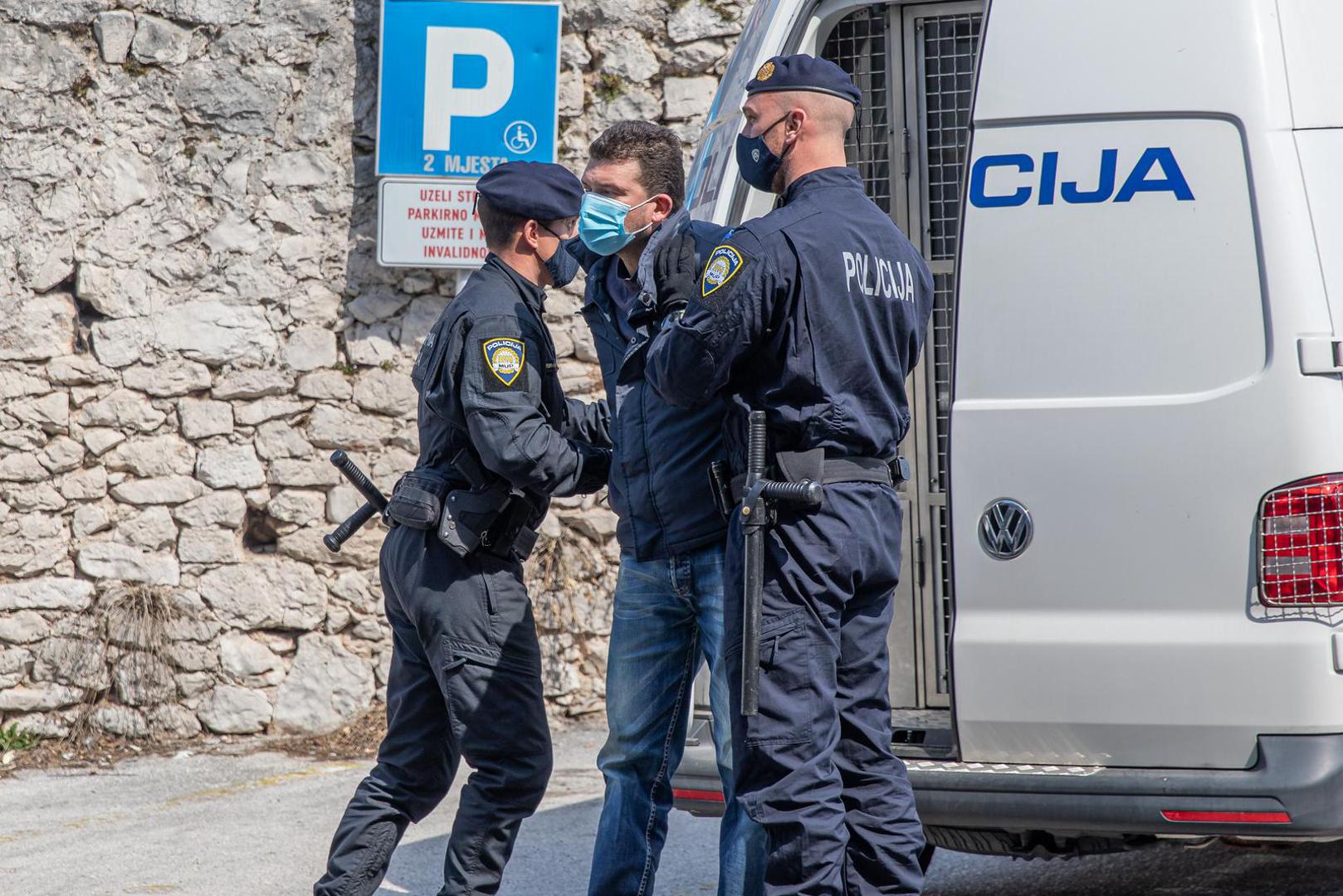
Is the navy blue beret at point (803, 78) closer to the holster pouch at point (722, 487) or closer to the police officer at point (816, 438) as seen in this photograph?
the police officer at point (816, 438)

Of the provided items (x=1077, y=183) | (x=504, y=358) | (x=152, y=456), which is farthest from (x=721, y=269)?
(x=152, y=456)

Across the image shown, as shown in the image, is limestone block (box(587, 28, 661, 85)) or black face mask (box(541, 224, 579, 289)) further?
limestone block (box(587, 28, 661, 85))

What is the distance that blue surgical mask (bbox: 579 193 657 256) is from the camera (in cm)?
331

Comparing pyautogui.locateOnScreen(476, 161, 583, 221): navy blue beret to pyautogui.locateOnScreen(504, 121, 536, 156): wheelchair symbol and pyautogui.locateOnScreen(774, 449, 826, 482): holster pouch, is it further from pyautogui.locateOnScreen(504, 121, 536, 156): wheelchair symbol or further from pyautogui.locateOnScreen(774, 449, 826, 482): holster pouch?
pyautogui.locateOnScreen(504, 121, 536, 156): wheelchair symbol

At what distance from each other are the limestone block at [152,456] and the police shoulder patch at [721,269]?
405cm

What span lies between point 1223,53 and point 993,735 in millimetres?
1435

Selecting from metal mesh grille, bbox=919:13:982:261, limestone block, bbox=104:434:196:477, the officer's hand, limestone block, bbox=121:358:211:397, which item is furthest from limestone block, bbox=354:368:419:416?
the officer's hand

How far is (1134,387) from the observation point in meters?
3.02

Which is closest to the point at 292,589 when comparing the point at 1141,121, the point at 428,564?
the point at 428,564

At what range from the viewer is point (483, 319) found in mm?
3375

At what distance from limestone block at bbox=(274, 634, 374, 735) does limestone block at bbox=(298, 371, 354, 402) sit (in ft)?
3.29

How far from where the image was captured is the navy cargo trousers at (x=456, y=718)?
3342 millimetres

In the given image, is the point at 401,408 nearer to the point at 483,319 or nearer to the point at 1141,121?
the point at 483,319

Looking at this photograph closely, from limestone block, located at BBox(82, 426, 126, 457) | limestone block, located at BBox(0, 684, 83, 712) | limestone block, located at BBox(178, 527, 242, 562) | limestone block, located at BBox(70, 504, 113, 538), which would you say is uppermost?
limestone block, located at BBox(82, 426, 126, 457)
